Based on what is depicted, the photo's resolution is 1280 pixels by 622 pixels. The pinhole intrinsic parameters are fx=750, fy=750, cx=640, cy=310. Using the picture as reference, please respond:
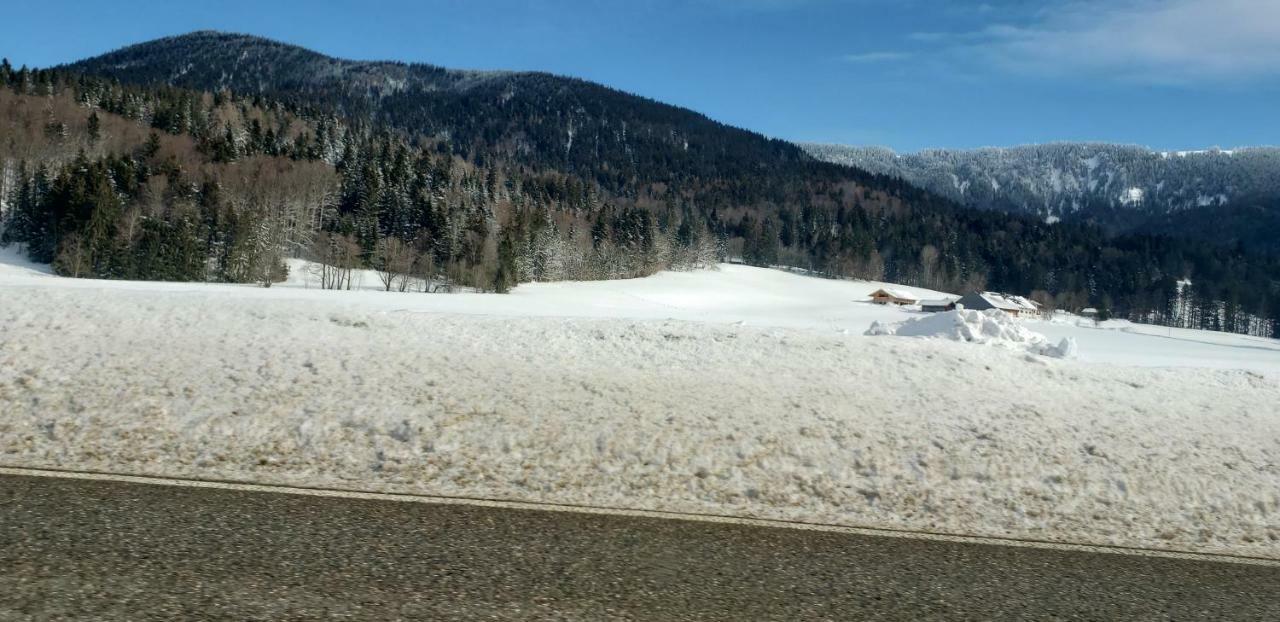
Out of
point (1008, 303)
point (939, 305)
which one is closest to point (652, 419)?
point (939, 305)

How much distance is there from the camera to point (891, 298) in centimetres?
11862

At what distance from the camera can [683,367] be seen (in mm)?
16203

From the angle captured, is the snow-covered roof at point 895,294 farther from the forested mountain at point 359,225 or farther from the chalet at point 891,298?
the forested mountain at point 359,225

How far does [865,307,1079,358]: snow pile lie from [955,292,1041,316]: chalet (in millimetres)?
89700

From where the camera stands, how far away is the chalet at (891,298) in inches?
4658

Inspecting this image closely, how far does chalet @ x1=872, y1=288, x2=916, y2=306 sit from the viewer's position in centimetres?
11831

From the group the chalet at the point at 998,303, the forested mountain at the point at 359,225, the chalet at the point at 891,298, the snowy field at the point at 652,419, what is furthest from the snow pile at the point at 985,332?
the chalet at the point at 891,298

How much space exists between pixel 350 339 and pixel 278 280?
65952 millimetres

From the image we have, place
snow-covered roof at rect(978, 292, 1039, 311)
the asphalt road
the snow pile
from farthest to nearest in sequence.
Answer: snow-covered roof at rect(978, 292, 1039, 311)
the snow pile
the asphalt road

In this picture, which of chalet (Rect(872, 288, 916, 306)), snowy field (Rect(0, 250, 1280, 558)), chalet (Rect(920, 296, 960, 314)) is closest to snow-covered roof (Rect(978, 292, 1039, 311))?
chalet (Rect(920, 296, 960, 314))

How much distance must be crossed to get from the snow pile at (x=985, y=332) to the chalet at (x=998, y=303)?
89.7 meters

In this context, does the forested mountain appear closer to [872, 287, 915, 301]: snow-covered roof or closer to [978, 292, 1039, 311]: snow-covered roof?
[872, 287, 915, 301]: snow-covered roof

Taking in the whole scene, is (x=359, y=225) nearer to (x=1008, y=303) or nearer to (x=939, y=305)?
(x=939, y=305)

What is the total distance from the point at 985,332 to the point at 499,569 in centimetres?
2176
